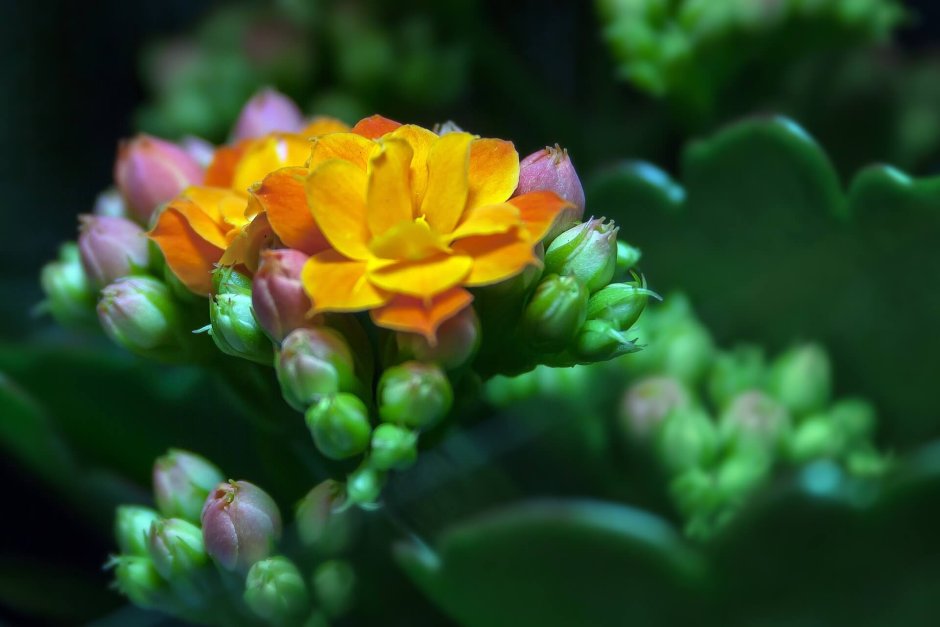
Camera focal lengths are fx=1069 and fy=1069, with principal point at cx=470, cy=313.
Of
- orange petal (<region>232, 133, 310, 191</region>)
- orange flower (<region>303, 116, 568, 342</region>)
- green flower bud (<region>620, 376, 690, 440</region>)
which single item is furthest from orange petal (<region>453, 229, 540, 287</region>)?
green flower bud (<region>620, 376, 690, 440</region>)

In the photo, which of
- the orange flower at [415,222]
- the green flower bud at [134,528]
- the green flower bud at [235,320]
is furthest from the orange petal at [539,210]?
the green flower bud at [134,528]

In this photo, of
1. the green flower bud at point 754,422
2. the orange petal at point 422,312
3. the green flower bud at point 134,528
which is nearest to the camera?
the orange petal at point 422,312

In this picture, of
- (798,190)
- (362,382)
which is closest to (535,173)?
(362,382)

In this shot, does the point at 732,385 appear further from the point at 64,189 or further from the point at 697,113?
the point at 64,189

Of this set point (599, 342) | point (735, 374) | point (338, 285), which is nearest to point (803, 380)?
point (735, 374)

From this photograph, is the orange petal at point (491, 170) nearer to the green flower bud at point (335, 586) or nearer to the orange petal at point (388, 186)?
the orange petal at point (388, 186)

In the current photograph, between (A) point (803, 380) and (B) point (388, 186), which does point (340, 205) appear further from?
(A) point (803, 380)
